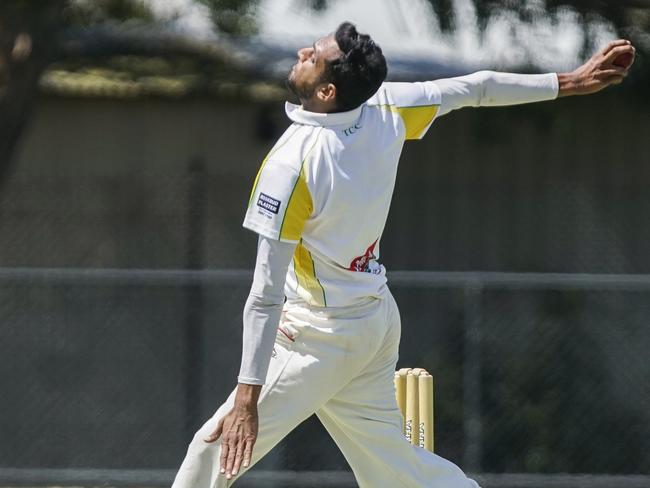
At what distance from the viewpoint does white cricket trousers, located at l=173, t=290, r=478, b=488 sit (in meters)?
4.20

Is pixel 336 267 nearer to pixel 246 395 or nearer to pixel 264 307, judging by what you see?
pixel 264 307

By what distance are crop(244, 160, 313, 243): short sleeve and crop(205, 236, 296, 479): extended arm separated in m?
0.04

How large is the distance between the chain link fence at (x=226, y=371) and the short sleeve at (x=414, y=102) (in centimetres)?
323

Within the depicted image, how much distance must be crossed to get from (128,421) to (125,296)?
2.37 ft

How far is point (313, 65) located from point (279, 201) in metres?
0.48

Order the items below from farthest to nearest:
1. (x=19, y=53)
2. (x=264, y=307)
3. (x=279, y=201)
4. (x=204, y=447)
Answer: (x=19, y=53) → (x=204, y=447) → (x=264, y=307) → (x=279, y=201)

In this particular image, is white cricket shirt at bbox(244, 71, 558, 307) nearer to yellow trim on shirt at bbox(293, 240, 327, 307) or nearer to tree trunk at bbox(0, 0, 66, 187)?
yellow trim on shirt at bbox(293, 240, 327, 307)

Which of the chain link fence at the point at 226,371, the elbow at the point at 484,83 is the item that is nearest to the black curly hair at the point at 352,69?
the elbow at the point at 484,83

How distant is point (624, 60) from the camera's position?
14.3ft

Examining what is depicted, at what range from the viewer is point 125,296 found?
762 centimetres

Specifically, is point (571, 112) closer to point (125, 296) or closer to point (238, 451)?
point (125, 296)

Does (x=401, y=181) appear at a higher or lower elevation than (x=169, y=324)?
higher

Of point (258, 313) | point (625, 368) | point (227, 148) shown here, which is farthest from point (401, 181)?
point (258, 313)

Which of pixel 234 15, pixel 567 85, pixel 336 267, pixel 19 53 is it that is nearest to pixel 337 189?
pixel 336 267
